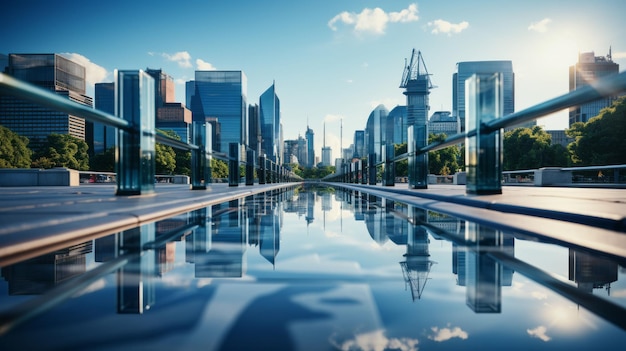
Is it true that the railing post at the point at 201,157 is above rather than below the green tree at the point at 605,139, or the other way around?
below

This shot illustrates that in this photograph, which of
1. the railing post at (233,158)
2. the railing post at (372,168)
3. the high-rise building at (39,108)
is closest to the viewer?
the railing post at (233,158)

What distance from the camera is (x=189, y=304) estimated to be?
1.92 metres

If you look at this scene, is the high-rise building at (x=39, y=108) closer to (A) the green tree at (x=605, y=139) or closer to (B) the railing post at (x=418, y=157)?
(B) the railing post at (x=418, y=157)

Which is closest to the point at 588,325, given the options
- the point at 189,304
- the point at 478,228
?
the point at 189,304

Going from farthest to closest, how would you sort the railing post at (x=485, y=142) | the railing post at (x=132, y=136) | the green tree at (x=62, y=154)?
the green tree at (x=62, y=154), the railing post at (x=132, y=136), the railing post at (x=485, y=142)

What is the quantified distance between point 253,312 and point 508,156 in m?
66.8

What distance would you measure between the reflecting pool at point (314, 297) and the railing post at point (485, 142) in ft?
18.2

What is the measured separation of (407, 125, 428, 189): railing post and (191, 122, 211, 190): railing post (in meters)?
9.97

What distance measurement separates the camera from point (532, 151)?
54.2 meters

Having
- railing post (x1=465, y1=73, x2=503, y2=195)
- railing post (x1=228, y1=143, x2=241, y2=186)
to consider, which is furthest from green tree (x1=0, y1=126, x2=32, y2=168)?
railing post (x1=465, y1=73, x2=503, y2=195)

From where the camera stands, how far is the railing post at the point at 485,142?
8727 mm

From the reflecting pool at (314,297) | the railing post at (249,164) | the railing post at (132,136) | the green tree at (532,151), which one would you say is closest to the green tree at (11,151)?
the railing post at (249,164)

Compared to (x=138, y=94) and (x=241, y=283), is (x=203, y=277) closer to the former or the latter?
(x=241, y=283)

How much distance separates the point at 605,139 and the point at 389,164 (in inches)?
1378
